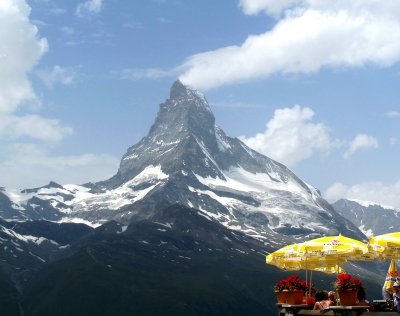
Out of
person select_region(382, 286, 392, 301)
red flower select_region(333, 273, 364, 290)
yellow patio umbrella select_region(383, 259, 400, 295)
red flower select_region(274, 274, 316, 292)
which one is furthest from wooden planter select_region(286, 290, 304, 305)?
yellow patio umbrella select_region(383, 259, 400, 295)

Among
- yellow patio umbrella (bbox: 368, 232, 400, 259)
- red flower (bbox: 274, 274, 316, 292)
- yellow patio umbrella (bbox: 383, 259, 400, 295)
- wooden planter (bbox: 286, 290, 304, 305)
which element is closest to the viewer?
wooden planter (bbox: 286, 290, 304, 305)

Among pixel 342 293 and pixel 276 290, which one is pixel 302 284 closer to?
pixel 276 290

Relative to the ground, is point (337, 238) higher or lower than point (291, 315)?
higher

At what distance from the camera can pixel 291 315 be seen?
102 feet

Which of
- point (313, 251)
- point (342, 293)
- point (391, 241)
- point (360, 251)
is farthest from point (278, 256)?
point (342, 293)

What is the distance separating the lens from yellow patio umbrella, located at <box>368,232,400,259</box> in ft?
107

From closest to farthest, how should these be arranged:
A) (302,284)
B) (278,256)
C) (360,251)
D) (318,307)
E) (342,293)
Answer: (342,293) < (318,307) < (302,284) < (360,251) < (278,256)

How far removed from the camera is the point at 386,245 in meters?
32.6

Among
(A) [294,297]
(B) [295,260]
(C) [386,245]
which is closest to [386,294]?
(C) [386,245]

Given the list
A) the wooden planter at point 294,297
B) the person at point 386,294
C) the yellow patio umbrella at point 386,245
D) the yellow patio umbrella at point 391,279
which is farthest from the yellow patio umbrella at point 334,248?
the wooden planter at point 294,297

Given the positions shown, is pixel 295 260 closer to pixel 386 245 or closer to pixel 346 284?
pixel 386 245

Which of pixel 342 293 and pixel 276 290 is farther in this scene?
pixel 276 290

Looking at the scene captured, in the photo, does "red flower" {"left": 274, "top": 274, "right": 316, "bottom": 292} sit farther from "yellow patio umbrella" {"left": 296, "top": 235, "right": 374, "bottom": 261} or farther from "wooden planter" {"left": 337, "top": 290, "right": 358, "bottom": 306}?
"wooden planter" {"left": 337, "top": 290, "right": 358, "bottom": 306}

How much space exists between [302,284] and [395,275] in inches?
293
